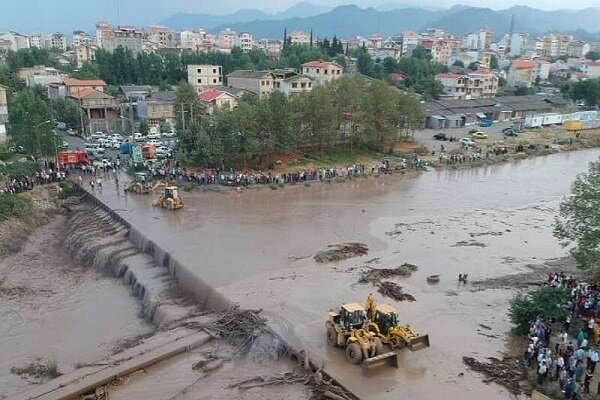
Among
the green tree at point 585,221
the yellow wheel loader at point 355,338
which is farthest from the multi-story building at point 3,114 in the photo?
the green tree at point 585,221

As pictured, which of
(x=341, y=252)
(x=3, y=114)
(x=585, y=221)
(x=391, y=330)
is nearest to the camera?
(x=391, y=330)

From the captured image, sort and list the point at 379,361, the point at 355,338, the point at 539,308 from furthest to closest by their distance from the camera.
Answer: the point at 539,308
the point at 355,338
the point at 379,361

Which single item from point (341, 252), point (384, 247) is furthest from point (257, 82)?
point (341, 252)

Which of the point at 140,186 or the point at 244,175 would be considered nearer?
the point at 140,186

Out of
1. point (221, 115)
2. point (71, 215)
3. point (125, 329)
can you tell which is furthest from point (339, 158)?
point (125, 329)

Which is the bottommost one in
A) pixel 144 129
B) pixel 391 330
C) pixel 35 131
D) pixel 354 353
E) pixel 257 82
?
pixel 354 353

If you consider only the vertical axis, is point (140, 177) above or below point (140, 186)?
above

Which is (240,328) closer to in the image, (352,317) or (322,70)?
(352,317)
